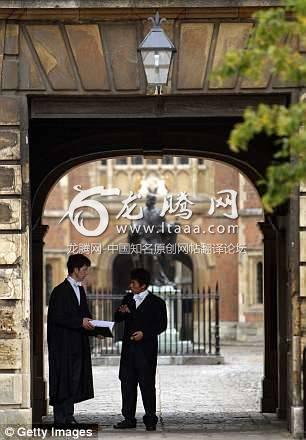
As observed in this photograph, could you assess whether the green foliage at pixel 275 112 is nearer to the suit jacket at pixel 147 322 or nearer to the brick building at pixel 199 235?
the suit jacket at pixel 147 322

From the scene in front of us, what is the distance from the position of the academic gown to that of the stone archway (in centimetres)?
154

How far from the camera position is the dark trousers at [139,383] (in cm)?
1436

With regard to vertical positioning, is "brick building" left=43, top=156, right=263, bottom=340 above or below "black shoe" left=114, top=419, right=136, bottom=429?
above

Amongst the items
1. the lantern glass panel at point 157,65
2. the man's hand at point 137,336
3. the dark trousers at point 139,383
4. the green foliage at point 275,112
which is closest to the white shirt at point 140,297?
the man's hand at point 137,336

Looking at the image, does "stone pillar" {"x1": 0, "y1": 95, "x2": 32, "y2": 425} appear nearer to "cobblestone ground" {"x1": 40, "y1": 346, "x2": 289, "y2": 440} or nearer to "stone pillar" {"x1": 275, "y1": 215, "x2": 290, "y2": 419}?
"cobblestone ground" {"x1": 40, "y1": 346, "x2": 289, "y2": 440}

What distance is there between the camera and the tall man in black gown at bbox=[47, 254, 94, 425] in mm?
14094

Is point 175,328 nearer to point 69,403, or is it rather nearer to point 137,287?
point 137,287

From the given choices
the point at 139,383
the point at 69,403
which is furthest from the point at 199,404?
the point at 69,403

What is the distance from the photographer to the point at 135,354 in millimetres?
14445

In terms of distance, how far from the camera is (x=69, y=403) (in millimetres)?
14148

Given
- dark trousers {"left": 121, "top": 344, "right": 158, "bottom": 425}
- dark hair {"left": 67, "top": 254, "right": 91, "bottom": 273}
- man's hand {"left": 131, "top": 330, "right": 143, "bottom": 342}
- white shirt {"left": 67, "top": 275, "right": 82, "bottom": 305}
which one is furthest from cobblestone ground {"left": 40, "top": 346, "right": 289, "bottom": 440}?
dark hair {"left": 67, "top": 254, "right": 91, "bottom": 273}

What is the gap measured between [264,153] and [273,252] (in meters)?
1.51

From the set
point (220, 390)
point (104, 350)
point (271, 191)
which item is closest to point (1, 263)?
point (271, 191)

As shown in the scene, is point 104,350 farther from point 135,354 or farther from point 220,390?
point 135,354
